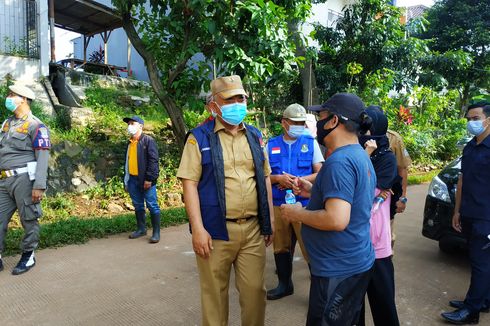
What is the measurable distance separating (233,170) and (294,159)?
4.04ft

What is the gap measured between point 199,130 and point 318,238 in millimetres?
1030

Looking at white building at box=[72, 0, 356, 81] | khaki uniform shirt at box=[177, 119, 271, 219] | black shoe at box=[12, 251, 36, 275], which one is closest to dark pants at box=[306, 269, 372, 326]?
khaki uniform shirt at box=[177, 119, 271, 219]

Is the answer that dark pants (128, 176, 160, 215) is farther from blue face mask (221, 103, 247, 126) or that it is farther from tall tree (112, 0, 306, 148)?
blue face mask (221, 103, 247, 126)

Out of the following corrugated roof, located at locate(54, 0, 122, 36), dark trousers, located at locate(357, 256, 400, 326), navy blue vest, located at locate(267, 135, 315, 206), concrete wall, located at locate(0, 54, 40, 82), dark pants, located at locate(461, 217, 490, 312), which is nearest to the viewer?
dark trousers, located at locate(357, 256, 400, 326)

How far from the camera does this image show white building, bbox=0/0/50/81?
29.2 ft

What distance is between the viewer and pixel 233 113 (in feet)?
Answer: 8.32

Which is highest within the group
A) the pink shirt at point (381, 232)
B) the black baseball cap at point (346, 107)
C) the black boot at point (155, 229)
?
the black baseball cap at point (346, 107)

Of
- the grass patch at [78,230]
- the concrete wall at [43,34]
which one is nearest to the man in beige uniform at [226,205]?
the grass patch at [78,230]

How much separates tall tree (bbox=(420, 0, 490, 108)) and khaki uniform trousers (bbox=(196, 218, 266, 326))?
48.7ft

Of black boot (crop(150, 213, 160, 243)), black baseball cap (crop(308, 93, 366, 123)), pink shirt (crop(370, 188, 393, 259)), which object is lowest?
black boot (crop(150, 213, 160, 243))

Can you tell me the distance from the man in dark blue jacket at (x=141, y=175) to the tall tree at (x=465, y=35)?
1336cm

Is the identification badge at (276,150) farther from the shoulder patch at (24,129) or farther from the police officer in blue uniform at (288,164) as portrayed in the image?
the shoulder patch at (24,129)

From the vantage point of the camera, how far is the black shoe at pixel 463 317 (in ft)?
10.4

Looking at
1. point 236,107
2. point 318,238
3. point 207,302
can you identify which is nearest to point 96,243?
point 207,302
